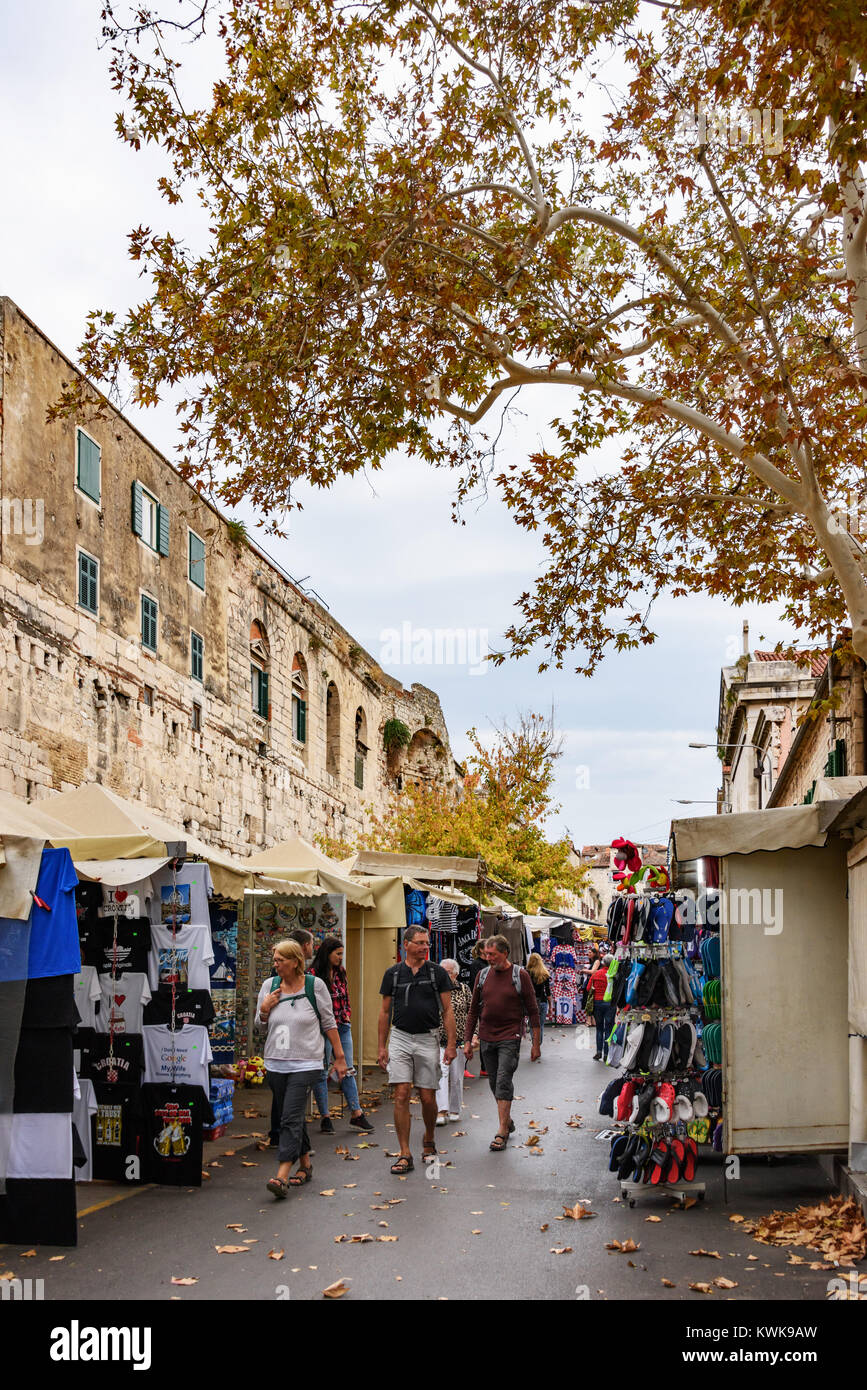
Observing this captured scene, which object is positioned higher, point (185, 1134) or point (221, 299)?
point (221, 299)

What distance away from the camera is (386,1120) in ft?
42.2

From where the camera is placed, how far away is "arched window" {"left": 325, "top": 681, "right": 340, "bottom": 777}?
3500 centimetres

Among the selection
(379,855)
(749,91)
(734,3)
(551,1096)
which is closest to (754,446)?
(749,91)

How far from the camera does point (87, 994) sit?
934 cm

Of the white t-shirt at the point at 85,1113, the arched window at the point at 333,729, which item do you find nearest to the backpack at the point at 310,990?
the white t-shirt at the point at 85,1113

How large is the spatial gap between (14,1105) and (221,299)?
6.32 meters

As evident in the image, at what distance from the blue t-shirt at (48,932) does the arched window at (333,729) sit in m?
27.3

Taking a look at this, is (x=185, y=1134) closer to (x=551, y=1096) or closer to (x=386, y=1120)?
(x=386, y=1120)

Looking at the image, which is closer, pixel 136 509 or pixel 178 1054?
pixel 178 1054

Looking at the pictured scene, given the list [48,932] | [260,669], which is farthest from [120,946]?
[260,669]

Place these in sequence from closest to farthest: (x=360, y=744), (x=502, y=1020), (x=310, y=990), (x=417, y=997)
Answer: (x=310, y=990) < (x=417, y=997) < (x=502, y=1020) < (x=360, y=744)

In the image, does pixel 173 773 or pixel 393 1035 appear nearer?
pixel 393 1035

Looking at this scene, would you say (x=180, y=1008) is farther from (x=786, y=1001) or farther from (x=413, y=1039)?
(x=786, y=1001)

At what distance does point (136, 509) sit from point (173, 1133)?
13895mm
